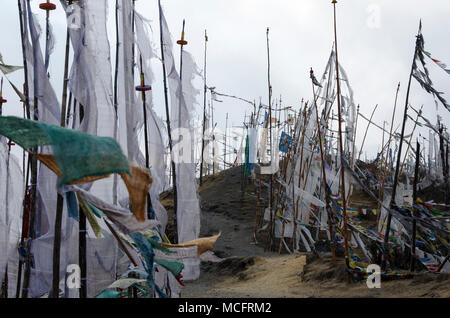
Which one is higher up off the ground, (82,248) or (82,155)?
(82,155)

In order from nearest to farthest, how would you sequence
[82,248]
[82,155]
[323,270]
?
[82,155]
[82,248]
[323,270]

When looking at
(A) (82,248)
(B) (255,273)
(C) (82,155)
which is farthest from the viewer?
(B) (255,273)

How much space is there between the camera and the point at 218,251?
514 inches

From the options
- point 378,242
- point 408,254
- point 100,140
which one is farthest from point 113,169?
point 408,254

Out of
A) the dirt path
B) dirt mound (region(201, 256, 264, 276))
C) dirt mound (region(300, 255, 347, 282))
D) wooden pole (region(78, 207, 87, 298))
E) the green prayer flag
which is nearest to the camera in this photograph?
the green prayer flag

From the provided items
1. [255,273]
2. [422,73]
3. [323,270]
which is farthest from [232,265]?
[422,73]

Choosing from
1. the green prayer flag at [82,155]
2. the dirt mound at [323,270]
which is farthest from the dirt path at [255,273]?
the green prayer flag at [82,155]

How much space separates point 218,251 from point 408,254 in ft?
21.5

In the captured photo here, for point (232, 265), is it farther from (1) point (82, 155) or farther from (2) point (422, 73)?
(1) point (82, 155)

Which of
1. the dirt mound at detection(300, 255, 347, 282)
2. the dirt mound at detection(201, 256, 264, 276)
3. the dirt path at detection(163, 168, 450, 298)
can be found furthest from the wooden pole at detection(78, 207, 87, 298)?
the dirt mound at detection(201, 256, 264, 276)

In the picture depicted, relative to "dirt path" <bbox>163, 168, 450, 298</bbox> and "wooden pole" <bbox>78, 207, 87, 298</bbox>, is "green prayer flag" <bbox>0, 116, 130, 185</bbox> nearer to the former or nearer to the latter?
"wooden pole" <bbox>78, 207, 87, 298</bbox>

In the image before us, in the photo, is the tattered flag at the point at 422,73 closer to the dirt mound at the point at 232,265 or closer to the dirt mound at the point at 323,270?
the dirt mound at the point at 323,270

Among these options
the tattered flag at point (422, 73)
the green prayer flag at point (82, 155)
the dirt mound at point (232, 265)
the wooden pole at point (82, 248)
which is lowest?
the dirt mound at point (232, 265)
